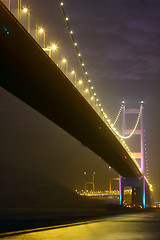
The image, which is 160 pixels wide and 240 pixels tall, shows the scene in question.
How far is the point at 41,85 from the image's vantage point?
22.5 meters

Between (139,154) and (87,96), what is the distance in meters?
40.4

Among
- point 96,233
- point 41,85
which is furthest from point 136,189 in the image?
point 96,233

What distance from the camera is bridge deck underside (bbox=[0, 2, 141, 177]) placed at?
56.8 feet

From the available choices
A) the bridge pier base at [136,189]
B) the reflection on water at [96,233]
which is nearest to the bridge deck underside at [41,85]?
the reflection on water at [96,233]

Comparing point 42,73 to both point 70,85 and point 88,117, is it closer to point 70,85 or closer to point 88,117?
point 70,85

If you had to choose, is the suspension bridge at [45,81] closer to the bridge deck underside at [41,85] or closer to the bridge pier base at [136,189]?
the bridge deck underside at [41,85]

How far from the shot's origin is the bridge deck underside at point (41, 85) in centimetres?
1731

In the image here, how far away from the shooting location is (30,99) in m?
24.8

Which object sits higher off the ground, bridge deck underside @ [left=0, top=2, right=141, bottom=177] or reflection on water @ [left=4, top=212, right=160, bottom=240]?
bridge deck underside @ [left=0, top=2, right=141, bottom=177]

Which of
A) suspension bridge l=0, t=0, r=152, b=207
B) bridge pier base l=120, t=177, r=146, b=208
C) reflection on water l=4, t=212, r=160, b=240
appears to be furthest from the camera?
bridge pier base l=120, t=177, r=146, b=208

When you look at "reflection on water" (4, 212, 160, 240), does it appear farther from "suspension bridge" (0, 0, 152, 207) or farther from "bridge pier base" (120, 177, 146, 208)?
"bridge pier base" (120, 177, 146, 208)

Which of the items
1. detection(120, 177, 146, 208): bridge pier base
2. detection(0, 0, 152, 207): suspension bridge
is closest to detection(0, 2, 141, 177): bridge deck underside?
detection(0, 0, 152, 207): suspension bridge

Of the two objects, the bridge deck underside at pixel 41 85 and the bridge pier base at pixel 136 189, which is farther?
the bridge pier base at pixel 136 189

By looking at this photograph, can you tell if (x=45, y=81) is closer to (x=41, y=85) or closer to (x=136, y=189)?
(x=41, y=85)
